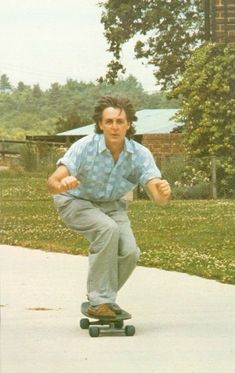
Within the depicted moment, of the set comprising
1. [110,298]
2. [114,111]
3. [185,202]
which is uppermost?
[114,111]

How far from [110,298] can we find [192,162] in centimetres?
1516

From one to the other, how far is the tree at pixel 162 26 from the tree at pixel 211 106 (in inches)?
129

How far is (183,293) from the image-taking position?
8.57 meters

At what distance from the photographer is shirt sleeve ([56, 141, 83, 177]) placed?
22.3ft

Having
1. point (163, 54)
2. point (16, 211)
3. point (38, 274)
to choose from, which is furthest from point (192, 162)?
point (38, 274)

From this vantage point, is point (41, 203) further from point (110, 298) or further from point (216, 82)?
point (110, 298)

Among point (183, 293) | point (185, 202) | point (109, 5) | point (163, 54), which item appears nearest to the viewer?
point (183, 293)

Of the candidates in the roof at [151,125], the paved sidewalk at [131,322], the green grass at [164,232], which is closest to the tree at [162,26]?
the roof at [151,125]

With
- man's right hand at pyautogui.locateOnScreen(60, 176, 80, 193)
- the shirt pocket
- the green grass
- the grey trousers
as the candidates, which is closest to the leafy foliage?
the green grass

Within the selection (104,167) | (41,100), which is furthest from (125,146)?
(41,100)

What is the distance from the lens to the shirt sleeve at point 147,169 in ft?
22.4

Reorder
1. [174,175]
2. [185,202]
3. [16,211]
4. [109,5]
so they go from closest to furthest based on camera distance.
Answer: [16,211], [185,202], [174,175], [109,5]

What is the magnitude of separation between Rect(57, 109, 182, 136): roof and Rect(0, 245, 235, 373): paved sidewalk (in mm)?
16490

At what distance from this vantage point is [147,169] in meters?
6.89
